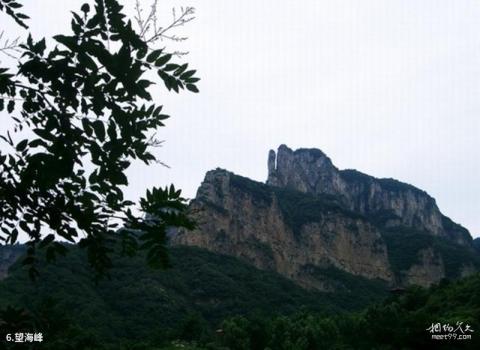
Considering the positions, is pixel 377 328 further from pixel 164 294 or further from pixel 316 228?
pixel 316 228

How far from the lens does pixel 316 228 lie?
127812 mm

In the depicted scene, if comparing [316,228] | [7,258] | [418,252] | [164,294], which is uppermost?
[316,228]

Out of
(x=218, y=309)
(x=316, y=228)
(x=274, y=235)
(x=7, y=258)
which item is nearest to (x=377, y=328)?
(x=218, y=309)

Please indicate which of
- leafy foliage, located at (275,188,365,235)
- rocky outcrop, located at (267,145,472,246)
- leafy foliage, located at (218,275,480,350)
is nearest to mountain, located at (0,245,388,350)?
leafy foliage, located at (218,275,480,350)

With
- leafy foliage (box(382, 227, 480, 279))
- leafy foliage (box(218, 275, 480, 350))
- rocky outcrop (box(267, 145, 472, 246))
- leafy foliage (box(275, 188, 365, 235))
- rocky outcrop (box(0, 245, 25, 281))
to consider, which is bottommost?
leafy foliage (box(218, 275, 480, 350))

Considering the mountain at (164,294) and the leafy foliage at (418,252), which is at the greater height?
the leafy foliage at (418,252)

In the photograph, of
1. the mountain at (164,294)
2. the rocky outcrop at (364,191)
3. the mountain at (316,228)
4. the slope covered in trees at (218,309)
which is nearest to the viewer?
the slope covered in trees at (218,309)

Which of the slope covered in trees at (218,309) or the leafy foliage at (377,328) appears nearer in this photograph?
the leafy foliage at (377,328)

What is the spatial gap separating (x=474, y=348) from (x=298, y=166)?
134m

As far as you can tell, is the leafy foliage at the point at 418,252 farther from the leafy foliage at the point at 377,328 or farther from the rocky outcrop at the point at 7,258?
the rocky outcrop at the point at 7,258

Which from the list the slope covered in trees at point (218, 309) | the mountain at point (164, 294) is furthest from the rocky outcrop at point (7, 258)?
the slope covered in trees at point (218, 309)

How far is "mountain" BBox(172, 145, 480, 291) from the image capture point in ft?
363

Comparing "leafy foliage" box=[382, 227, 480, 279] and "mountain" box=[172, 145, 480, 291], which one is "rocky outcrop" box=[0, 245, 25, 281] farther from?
"leafy foliage" box=[382, 227, 480, 279]

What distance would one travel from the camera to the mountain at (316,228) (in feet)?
363
